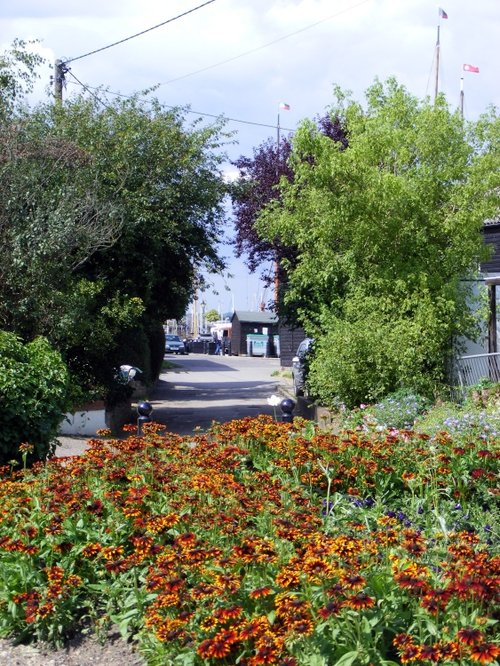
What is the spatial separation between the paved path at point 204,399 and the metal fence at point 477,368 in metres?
4.34

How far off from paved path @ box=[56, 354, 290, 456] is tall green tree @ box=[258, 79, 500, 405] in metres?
3.33

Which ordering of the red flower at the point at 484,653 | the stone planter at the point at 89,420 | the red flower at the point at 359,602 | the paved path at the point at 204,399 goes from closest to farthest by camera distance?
the red flower at the point at 484,653, the red flower at the point at 359,602, the stone planter at the point at 89,420, the paved path at the point at 204,399

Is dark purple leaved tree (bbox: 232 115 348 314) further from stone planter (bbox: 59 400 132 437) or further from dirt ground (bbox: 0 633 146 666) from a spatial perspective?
dirt ground (bbox: 0 633 146 666)

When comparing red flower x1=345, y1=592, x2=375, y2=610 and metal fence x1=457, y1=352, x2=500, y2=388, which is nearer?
red flower x1=345, y1=592, x2=375, y2=610

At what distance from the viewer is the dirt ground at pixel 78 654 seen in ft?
13.5

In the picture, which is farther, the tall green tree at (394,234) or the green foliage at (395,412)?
the tall green tree at (394,234)

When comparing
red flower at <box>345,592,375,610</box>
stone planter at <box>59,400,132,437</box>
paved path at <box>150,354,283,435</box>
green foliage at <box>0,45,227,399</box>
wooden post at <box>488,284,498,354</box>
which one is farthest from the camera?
paved path at <box>150,354,283,435</box>

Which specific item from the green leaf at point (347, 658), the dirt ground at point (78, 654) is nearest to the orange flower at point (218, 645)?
the green leaf at point (347, 658)

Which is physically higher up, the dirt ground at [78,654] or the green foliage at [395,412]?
the green foliage at [395,412]

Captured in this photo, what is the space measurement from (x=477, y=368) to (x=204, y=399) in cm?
1126

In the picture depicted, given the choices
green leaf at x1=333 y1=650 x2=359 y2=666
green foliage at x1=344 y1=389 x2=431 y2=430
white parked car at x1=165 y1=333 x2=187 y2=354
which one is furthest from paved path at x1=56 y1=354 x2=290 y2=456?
white parked car at x1=165 y1=333 x2=187 y2=354

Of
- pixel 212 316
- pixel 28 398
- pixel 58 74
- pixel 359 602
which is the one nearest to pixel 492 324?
pixel 28 398

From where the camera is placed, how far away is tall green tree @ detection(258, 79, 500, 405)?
494 inches

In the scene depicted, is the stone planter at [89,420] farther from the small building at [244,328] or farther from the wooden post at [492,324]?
the small building at [244,328]
